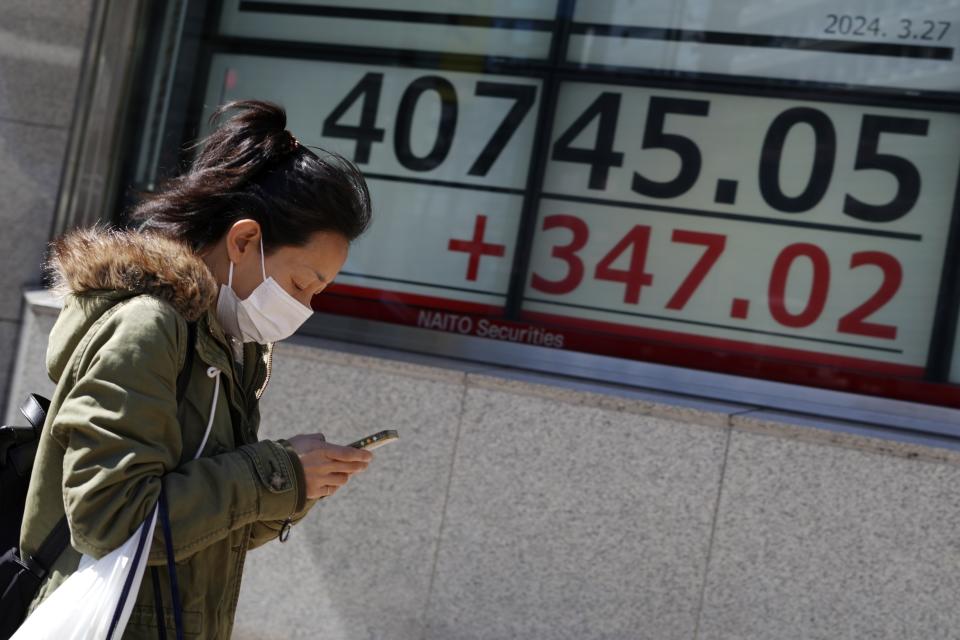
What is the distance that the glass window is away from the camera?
14.7 ft

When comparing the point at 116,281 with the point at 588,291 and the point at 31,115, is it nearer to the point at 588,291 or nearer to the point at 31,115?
the point at 588,291

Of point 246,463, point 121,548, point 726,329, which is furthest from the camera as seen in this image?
point 726,329

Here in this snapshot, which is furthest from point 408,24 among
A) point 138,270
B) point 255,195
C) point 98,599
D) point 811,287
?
point 98,599

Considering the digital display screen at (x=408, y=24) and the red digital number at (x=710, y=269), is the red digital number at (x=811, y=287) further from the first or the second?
the digital display screen at (x=408, y=24)

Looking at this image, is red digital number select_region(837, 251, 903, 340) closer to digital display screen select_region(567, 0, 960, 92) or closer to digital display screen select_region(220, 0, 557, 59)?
digital display screen select_region(567, 0, 960, 92)

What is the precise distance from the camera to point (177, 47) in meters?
5.33

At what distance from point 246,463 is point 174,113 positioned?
154 inches

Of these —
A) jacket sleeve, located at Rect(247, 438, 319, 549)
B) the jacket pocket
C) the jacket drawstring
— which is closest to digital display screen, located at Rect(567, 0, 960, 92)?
jacket sleeve, located at Rect(247, 438, 319, 549)

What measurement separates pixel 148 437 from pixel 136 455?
0.05 m

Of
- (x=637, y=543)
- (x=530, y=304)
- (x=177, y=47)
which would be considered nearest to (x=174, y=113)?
(x=177, y=47)

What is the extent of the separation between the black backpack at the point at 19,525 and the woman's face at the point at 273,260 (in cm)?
22

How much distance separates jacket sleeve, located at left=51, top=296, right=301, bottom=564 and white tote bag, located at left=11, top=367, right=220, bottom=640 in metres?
0.02

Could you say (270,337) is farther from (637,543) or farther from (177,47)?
(177,47)

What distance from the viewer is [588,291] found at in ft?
15.8
